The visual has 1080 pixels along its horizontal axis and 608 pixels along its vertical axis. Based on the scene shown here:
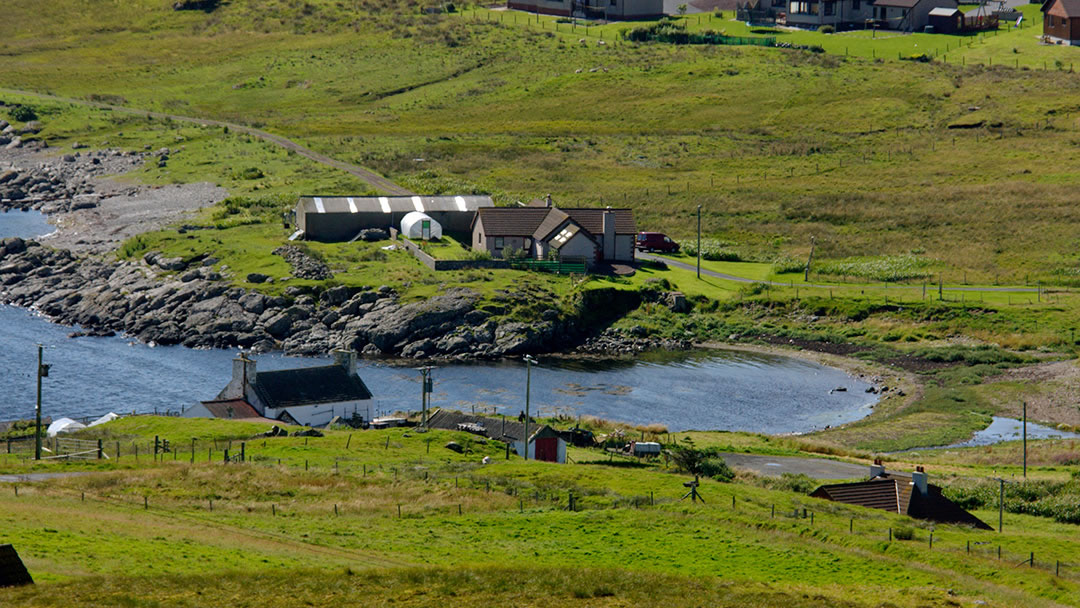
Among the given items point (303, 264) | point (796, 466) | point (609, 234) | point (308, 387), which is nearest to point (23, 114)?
point (303, 264)

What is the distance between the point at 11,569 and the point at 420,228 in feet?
259

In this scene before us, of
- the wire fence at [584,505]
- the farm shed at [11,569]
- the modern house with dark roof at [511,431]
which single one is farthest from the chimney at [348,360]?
the farm shed at [11,569]

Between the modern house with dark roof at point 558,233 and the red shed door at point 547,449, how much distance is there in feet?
149

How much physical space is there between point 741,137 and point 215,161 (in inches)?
2102

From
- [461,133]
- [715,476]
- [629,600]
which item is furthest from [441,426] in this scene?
[461,133]

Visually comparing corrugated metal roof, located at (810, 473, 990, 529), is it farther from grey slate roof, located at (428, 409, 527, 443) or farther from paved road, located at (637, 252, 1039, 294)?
paved road, located at (637, 252, 1039, 294)

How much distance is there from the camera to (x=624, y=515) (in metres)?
57.9

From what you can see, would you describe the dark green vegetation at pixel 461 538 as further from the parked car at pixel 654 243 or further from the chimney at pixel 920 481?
the parked car at pixel 654 243

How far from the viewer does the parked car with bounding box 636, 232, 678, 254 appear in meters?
122

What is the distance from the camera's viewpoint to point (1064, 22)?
615ft

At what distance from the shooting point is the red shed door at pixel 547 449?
69.2 m

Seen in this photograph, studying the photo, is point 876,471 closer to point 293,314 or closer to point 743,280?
point 293,314

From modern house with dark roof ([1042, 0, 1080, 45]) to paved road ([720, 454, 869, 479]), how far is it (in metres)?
130

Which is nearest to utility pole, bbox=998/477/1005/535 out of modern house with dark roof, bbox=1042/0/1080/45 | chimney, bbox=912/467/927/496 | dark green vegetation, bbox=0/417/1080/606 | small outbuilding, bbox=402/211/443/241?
dark green vegetation, bbox=0/417/1080/606
